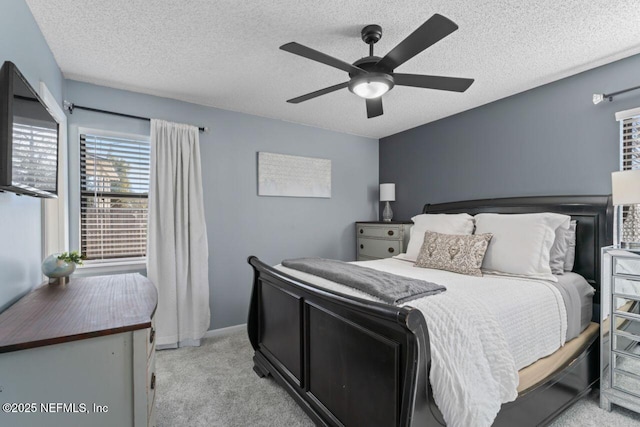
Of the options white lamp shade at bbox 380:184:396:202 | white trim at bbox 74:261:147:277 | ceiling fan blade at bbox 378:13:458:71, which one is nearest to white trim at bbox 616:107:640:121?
ceiling fan blade at bbox 378:13:458:71

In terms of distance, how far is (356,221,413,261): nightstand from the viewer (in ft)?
12.0

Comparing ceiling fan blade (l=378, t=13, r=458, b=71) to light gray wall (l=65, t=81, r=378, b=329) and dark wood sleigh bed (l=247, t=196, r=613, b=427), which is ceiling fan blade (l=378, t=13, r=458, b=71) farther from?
light gray wall (l=65, t=81, r=378, b=329)

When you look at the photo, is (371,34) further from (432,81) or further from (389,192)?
(389,192)

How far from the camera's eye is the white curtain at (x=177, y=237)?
289cm

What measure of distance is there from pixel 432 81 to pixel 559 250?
65.0 inches

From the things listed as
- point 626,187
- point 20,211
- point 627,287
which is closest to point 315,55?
point 20,211

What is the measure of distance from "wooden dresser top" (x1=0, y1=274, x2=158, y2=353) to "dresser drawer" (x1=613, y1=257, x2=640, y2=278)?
2664mm

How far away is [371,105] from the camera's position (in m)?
2.28

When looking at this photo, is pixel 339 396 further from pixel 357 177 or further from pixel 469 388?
pixel 357 177

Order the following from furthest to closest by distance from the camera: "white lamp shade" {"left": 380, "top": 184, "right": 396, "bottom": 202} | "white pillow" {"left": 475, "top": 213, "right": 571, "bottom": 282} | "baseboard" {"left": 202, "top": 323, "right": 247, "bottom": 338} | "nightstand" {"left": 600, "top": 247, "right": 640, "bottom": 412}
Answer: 1. "white lamp shade" {"left": 380, "top": 184, "right": 396, "bottom": 202}
2. "baseboard" {"left": 202, "top": 323, "right": 247, "bottom": 338}
3. "white pillow" {"left": 475, "top": 213, "right": 571, "bottom": 282}
4. "nightstand" {"left": 600, "top": 247, "right": 640, "bottom": 412}

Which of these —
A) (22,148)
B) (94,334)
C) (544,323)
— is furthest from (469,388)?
(22,148)

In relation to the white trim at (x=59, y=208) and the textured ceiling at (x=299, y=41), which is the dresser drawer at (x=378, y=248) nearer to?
the textured ceiling at (x=299, y=41)

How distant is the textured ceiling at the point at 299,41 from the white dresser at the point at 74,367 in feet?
5.63

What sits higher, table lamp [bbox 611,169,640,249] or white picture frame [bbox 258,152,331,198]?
white picture frame [bbox 258,152,331,198]
